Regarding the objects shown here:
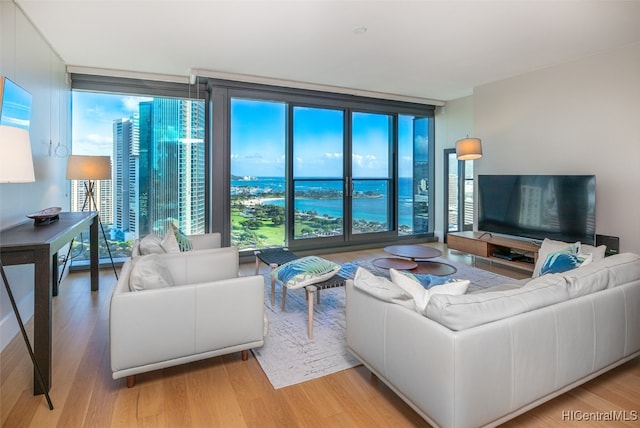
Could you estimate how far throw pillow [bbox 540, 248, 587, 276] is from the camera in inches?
105

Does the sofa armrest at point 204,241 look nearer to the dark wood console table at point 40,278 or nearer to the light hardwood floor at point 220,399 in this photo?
the light hardwood floor at point 220,399

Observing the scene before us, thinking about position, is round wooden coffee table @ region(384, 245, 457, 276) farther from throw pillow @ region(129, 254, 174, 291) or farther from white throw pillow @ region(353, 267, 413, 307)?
throw pillow @ region(129, 254, 174, 291)

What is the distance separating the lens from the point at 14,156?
1861 mm

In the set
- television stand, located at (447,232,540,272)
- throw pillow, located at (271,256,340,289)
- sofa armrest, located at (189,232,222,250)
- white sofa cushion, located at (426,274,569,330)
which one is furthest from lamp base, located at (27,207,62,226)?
television stand, located at (447,232,540,272)

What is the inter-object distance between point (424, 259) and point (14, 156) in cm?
359

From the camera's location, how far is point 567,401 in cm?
207

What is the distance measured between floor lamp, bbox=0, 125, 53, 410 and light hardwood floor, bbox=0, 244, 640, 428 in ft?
0.74

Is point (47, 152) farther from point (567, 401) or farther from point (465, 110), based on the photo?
point (465, 110)

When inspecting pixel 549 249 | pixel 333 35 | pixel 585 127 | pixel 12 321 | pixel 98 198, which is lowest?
pixel 12 321

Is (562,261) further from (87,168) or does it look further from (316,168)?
(87,168)

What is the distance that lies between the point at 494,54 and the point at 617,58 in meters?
1.31

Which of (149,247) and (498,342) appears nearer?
(498,342)

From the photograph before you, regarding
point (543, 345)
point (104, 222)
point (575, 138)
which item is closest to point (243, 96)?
point (104, 222)

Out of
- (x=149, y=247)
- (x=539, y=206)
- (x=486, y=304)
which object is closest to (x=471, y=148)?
(x=539, y=206)
